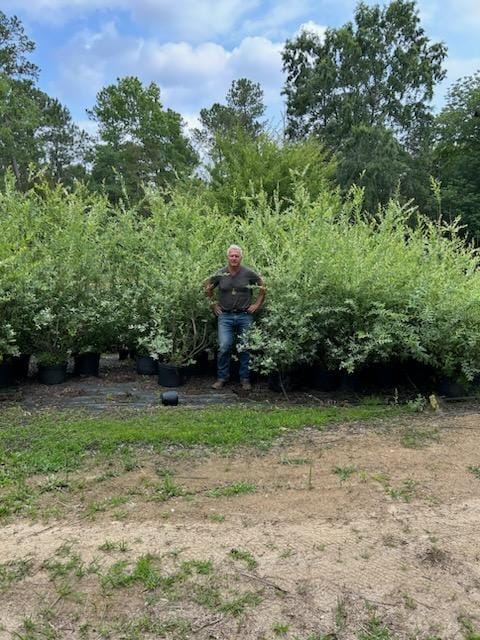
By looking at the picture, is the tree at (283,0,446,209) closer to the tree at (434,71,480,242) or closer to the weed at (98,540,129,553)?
the tree at (434,71,480,242)

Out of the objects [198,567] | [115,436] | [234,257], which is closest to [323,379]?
[234,257]

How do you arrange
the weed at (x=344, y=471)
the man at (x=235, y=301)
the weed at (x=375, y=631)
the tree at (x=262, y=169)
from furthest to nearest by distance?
1. the tree at (x=262, y=169)
2. the man at (x=235, y=301)
3. the weed at (x=344, y=471)
4. the weed at (x=375, y=631)

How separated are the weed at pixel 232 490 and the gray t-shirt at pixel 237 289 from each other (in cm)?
279

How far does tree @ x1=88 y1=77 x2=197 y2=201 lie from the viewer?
33.1 metres

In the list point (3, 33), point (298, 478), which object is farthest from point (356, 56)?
point (298, 478)

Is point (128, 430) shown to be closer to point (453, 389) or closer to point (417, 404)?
point (417, 404)

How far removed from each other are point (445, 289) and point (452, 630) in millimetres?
3750

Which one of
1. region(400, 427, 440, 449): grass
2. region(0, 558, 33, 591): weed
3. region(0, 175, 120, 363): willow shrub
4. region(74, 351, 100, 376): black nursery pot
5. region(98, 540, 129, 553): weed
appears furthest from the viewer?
region(74, 351, 100, 376): black nursery pot

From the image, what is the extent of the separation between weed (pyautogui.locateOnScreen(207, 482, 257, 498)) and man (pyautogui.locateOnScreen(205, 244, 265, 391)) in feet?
8.34

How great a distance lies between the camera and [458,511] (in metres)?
2.91

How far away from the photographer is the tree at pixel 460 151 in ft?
83.0

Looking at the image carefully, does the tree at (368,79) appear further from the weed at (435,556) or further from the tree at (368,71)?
the weed at (435,556)

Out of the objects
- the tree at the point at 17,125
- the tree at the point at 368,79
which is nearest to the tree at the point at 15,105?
the tree at the point at 17,125

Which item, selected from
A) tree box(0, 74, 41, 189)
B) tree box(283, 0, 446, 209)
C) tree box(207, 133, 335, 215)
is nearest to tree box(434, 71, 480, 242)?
tree box(283, 0, 446, 209)
